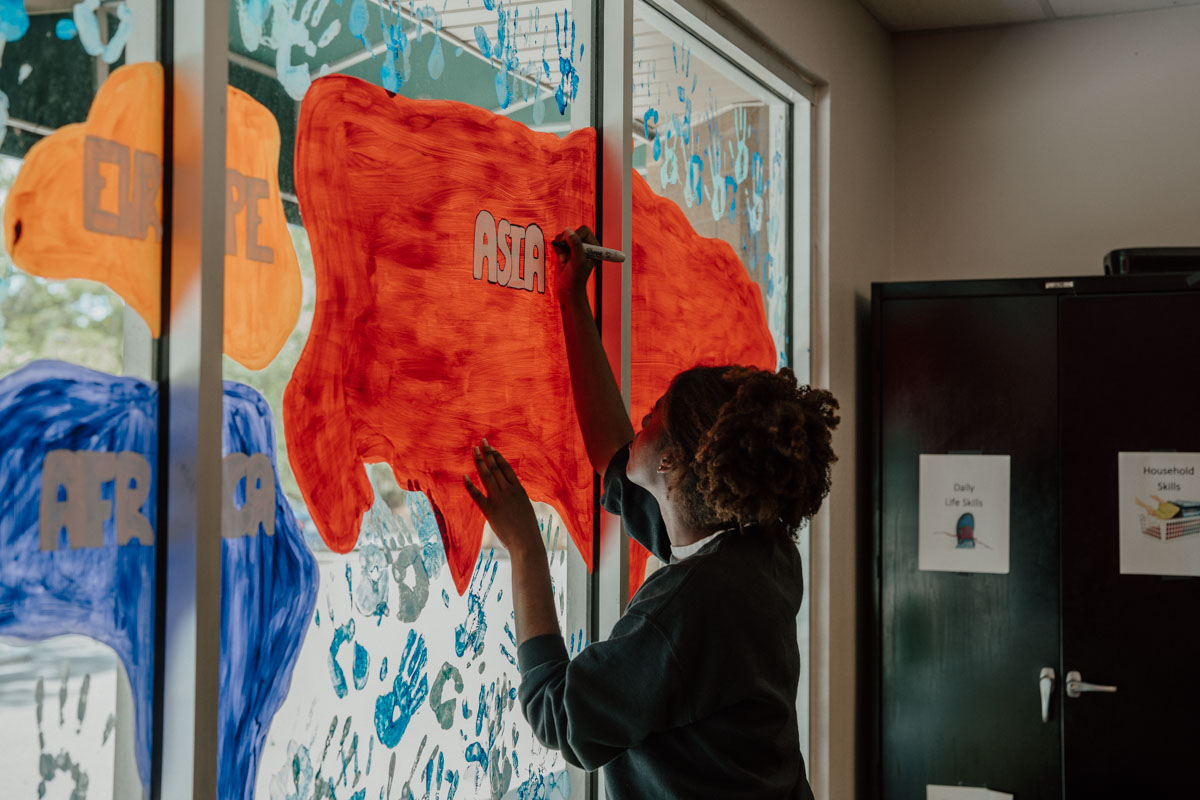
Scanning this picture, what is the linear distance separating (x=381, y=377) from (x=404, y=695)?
452mm

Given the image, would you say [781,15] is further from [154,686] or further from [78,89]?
[154,686]

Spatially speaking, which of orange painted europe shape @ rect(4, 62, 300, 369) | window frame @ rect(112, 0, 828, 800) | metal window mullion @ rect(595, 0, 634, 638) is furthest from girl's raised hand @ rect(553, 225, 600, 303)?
window frame @ rect(112, 0, 828, 800)

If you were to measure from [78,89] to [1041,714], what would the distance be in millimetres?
2942

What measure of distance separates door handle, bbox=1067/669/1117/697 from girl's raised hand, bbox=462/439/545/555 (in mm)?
2047

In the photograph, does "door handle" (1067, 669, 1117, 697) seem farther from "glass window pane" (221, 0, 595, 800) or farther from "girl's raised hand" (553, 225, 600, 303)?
"girl's raised hand" (553, 225, 600, 303)

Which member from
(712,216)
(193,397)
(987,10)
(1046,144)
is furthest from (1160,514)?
(193,397)

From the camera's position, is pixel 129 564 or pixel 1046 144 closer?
pixel 129 564

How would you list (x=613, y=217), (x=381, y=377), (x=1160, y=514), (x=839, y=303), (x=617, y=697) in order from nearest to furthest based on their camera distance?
1. (x=617, y=697)
2. (x=381, y=377)
3. (x=613, y=217)
4. (x=1160, y=514)
5. (x=839, y=303)

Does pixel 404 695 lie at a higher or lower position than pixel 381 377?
lower

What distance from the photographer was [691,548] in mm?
1600

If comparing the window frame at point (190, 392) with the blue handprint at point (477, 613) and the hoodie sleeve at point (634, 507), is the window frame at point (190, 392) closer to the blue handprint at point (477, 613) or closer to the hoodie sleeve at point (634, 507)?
the blue handprint at point (477, 613)

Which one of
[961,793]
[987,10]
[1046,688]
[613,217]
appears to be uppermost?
[987,10]

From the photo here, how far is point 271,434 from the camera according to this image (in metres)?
1.34

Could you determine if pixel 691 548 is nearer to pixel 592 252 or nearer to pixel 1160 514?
pixel 592 252
